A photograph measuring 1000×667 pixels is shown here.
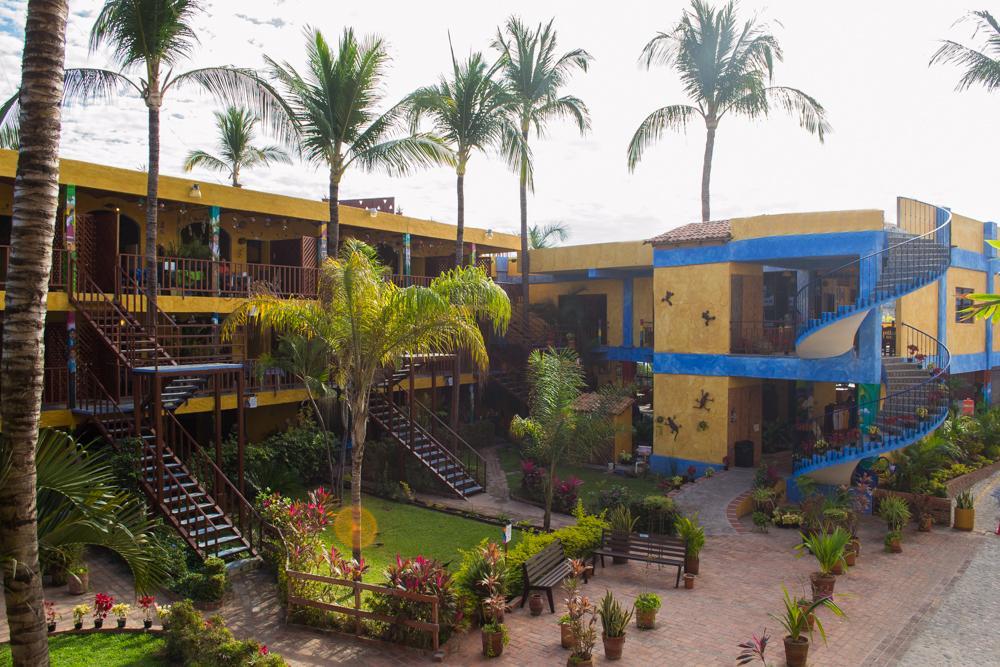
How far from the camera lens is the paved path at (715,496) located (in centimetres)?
1645

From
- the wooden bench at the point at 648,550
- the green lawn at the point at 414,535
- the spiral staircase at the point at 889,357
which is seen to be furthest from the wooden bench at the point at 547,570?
the spiral staircase at the point at 889,357

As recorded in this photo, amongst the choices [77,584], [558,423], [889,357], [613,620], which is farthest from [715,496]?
[77,584]

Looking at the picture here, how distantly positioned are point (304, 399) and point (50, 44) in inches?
582

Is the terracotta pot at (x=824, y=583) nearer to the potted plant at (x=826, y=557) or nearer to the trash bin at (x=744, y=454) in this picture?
the potted plant at (x=826, y=557)

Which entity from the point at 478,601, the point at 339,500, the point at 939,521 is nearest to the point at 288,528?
the point at 478,601

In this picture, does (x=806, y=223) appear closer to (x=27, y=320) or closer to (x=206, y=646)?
(x=206, y=646)

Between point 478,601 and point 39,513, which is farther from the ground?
point 39,513

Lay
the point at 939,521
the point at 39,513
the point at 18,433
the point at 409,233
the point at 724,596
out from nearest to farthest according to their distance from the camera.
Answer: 1. the point at 18,433
2. the point at 39,513
3. the point at 724,596
4. the point at 939,521
5. the point at 409,233

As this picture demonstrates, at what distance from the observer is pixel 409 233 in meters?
25.2

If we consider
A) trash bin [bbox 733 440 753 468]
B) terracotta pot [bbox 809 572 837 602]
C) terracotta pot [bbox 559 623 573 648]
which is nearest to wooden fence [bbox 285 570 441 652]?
terracotta pot [bbox 559 623 573 648]

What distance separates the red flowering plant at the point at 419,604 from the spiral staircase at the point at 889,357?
1102 cm

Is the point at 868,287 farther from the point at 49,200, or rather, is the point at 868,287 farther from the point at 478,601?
the point at 49,200

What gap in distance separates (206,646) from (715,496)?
13029 mm

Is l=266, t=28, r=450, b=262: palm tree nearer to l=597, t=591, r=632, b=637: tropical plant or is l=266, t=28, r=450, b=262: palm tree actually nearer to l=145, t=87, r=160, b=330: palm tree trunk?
l=145, t=87, r=160, b=330: palm tree trunk
